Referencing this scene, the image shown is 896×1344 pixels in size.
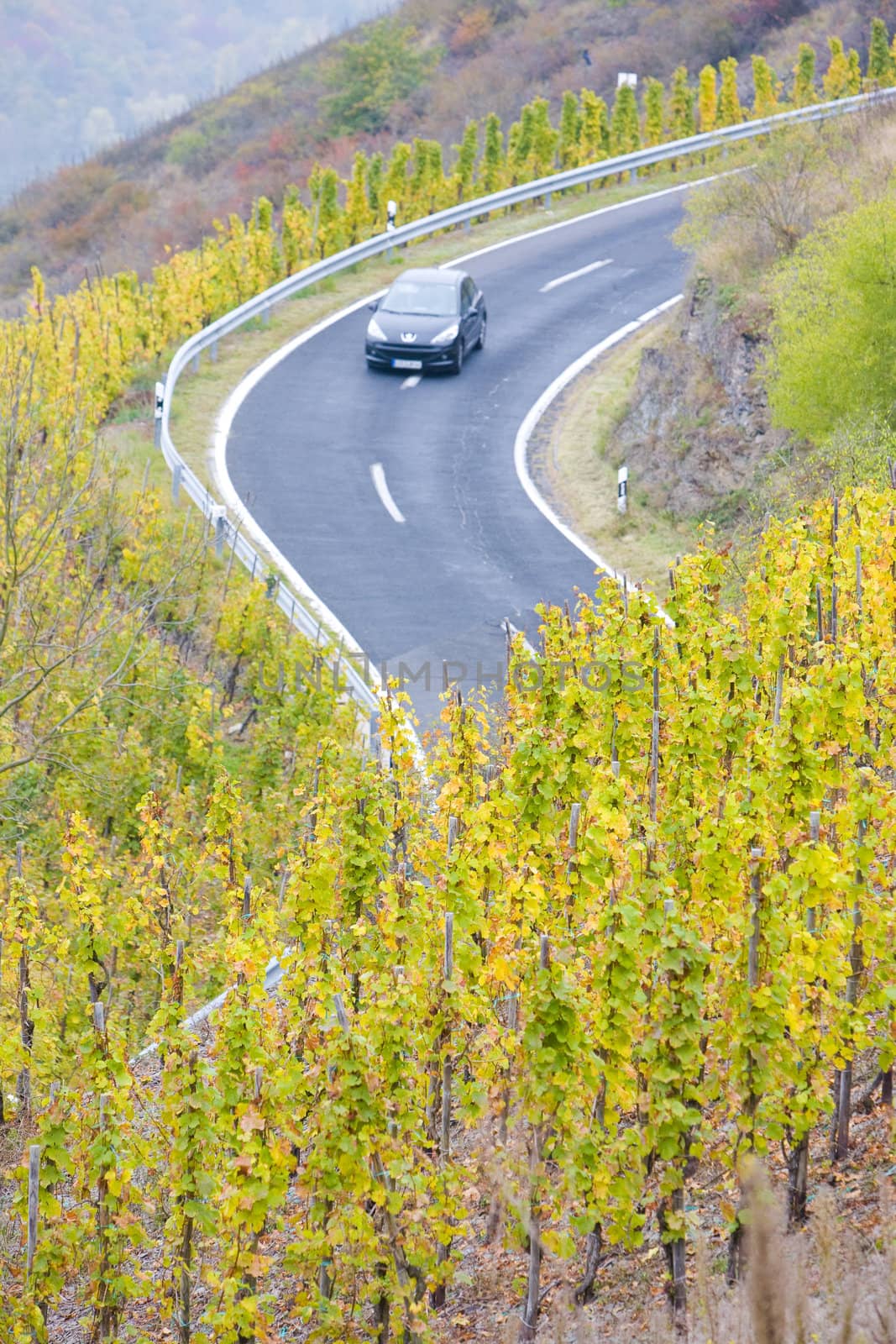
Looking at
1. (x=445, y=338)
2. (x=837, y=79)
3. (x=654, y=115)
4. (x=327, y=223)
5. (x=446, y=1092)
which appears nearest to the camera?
(x=446, y=1092)

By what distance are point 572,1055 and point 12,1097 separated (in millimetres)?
4480

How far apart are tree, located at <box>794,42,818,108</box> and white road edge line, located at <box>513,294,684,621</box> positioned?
1103 cm

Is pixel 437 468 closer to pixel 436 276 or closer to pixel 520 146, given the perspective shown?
pixel 436 276

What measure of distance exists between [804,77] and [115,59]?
131 metres

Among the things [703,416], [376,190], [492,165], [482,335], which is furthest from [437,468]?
[492,165]

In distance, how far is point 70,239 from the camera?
55562 millimetres

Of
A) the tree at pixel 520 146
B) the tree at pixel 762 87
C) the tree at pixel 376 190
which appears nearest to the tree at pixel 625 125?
the tree at pixel 520 146

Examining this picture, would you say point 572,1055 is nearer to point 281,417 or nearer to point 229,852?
point 229,852

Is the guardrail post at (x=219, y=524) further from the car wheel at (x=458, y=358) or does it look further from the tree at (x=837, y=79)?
the tree at (x=837, y=79)

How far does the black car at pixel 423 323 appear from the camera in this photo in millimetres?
22719

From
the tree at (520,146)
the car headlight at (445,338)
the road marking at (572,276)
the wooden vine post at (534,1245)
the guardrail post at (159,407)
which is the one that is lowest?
the wooden vine post at (534,1245)

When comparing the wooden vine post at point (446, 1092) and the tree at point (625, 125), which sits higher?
the tree at point (625, 125)

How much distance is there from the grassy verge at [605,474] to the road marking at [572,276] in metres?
2.84

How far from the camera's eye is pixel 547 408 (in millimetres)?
22000
